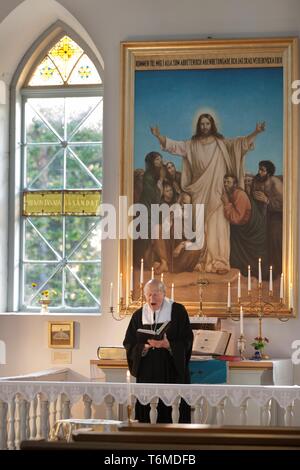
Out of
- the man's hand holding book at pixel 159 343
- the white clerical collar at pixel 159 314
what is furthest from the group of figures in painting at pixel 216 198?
the man's hand holding book at pixel 159 343

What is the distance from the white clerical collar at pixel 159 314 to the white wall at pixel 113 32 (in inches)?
78.4

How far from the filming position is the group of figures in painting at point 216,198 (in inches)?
516

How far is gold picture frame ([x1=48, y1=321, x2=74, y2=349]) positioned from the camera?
1331cm

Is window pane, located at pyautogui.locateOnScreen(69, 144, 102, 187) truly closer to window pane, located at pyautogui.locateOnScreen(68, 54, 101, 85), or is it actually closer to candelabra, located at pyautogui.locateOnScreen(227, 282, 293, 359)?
window pane, located at pyautogui.locateOnScreen(68, 54, 101, 85)

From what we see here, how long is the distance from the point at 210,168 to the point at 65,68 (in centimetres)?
241

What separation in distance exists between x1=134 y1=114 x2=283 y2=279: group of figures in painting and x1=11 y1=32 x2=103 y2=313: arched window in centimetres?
106

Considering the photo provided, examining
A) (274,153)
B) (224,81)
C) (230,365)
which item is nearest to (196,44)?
(224,81)

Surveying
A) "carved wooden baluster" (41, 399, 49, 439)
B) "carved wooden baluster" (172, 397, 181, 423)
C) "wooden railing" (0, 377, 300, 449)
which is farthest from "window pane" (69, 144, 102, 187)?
"carved wooden baluster" (172, 397, 181, 423)

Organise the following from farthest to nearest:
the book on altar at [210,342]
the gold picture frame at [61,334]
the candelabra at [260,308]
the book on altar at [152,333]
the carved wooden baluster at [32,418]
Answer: the gold picture frame at [61,334]
the candelabra at [260,308]
the book on altar at [210,342]
the book on altar at [152,333]
the carved wooden baluster at [32,418]

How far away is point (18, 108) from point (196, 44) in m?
2.51

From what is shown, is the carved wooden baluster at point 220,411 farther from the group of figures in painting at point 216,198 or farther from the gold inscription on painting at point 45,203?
the gold inscription on painting at point 45,203

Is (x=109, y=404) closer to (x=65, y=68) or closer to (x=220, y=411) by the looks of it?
(x=220, y=411)

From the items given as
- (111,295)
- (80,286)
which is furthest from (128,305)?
(80,286)

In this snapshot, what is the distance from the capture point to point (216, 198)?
13.2 metres
